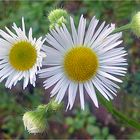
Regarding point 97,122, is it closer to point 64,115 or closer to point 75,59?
point 64,115

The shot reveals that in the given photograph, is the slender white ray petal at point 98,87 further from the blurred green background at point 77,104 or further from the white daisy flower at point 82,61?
the blurred green background at point 77,104

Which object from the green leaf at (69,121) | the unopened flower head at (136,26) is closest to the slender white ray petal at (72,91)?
the unopened flower head at (136,26)

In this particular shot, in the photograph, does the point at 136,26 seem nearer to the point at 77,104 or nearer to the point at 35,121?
the point at 35,121

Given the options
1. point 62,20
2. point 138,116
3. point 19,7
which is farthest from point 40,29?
point 62,20

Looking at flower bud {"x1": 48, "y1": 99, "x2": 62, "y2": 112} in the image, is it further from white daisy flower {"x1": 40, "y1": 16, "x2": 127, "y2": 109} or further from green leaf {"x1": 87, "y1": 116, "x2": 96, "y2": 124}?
green leaf {"x1": 87, "y1": 116, "x2": 96, "y2": 124}

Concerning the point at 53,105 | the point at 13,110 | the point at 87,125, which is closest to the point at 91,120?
the point at 87,125

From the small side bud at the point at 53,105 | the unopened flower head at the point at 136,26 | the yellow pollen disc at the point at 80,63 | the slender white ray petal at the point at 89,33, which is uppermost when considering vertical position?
the unopened flower head at the point at 136,26
